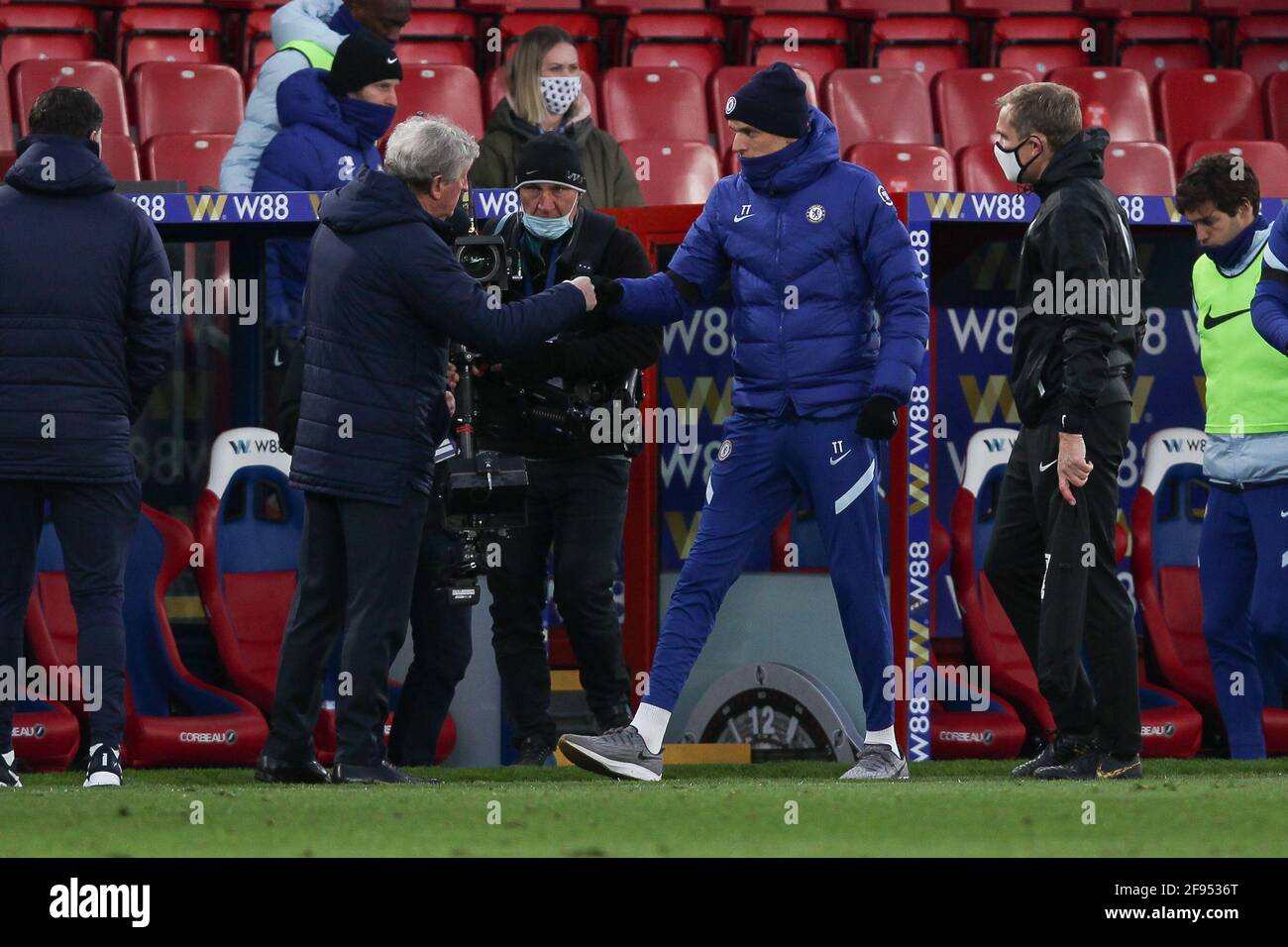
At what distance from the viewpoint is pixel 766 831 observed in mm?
4598

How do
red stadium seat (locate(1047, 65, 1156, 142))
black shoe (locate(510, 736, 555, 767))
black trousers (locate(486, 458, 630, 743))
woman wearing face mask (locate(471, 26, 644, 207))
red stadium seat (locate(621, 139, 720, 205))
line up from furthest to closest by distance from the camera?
1. red stadium seat (locate(1047, 65, 1156, 142))
2. red stadium seat (locate(621, 139, 720, 205))
3. woman wearing face mask (locate(471, 26, 644, 207))
4. black shoe (locate(510, 736, 555, 767))
5. black trousers (locate(486, 458, 630, 743))

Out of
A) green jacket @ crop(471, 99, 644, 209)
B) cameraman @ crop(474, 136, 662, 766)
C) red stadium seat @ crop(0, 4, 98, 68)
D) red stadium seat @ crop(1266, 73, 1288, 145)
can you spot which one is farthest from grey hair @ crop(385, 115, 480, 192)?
red stadium seat @ crop(1266, 73, 1288, 145)

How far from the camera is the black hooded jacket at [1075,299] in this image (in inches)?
224

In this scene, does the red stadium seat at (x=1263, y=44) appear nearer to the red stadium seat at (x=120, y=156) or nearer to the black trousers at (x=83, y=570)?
the red stadium seat at (x=120, y=156)

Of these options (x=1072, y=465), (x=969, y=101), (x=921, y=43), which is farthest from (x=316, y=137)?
(x=921, y=43)

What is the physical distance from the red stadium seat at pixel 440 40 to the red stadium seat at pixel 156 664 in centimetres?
423

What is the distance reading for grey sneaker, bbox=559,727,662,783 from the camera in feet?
18.7

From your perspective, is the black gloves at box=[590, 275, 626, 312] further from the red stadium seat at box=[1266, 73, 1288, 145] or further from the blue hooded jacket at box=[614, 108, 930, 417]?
the red stadium seat at box=[1266, 73, 1288, 145]

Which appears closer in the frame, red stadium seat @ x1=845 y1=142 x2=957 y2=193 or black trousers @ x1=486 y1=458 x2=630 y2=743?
black trousers @ x1=486 y1=458 x2=630 y2=743

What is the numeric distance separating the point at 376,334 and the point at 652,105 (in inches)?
211

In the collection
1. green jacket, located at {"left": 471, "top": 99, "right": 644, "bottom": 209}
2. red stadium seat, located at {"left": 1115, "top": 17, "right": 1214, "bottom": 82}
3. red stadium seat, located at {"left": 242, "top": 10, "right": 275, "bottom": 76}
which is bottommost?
green jacket, located at {"left": 471, "top": 99, "right": 644, "bottom": 209}

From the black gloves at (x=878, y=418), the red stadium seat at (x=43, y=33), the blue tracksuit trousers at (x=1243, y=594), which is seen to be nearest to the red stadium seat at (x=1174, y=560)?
the blue tracksuit trousers at (x=1243, y=594)

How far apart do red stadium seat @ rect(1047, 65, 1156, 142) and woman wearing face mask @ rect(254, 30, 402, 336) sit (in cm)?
482
